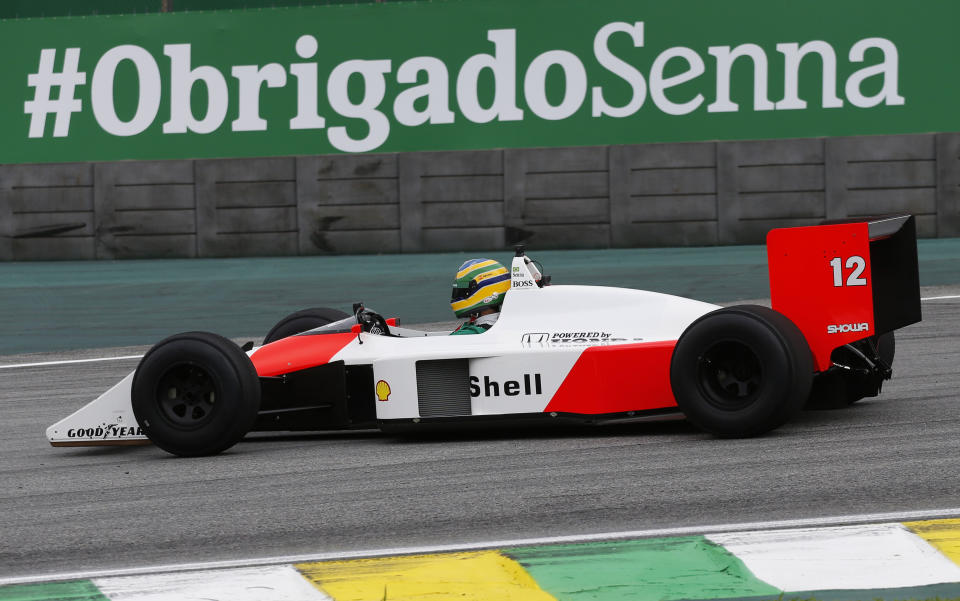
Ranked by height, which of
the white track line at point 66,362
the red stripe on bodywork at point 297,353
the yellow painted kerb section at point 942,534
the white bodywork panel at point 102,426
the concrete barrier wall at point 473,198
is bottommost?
the yellow painted kerb section at point 942,534

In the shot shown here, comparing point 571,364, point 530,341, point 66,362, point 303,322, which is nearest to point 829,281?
point 571,364

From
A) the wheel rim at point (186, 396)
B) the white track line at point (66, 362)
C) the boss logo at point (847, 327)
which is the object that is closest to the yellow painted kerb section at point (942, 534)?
the boss logo at point (847, 327)

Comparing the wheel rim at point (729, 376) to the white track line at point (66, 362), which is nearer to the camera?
the wheel rim at point (729, 376)

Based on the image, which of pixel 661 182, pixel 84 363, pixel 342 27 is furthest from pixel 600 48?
pixel 84 363

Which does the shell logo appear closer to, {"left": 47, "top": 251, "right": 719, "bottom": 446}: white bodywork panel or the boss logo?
{"left": 47, "top": 251, "right": 719, "bottom": 446}: white bodywork panel

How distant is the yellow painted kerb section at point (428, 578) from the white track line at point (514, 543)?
0.31 ft

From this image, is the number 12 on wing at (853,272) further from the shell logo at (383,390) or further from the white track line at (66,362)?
the white track line at (66,362)

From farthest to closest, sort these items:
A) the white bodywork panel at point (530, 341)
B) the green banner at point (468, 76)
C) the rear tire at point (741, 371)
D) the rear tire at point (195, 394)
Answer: the green banner at point (468, 76) → the white bodywork panel at point (530, 341) → the rear tire at point (195, 394) → the rear tire at point (741, 371)

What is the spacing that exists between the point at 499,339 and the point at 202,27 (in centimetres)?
1297

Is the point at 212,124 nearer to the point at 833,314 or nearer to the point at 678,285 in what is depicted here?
the point at 678,285

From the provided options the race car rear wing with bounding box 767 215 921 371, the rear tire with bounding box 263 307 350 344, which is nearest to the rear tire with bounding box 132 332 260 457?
A: the rear tire with bounding box 263 307 350 344

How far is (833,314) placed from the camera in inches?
250

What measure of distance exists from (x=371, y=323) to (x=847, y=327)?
240cm

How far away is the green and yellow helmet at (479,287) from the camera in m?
7.16
